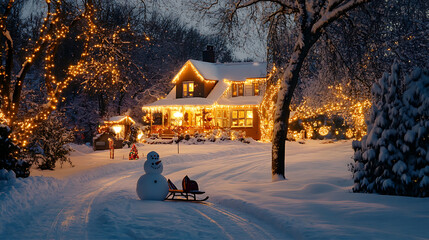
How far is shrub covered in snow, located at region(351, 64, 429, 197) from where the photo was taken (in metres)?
9.26

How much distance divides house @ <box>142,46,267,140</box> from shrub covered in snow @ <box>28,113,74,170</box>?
71.1 ft

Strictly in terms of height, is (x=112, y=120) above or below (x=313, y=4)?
below

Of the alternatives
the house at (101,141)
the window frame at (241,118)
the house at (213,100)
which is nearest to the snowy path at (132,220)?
the house at (101,141)

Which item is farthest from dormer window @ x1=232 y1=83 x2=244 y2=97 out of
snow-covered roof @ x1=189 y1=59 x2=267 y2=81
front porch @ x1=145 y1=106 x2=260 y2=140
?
front porch @ x1=145 y1=106 x2=260 y2=140

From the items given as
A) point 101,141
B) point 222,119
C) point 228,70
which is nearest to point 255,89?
point 228,70

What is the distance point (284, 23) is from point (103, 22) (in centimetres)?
706

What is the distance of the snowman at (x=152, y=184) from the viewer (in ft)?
34.0

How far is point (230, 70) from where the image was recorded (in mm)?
44656

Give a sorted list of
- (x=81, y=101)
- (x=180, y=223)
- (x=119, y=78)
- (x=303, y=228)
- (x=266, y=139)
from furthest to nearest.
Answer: (x=81, y=101) < (x=266, y=139) < (x=119, y=78) < (x=180, y=223) < (x=303, y=228)

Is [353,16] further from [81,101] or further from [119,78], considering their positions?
[81,101]

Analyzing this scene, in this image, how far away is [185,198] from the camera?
11.4 meters

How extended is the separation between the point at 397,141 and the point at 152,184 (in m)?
6.43

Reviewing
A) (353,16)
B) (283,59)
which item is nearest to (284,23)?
(283,59)

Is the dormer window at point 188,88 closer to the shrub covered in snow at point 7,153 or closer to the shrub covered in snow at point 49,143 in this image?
the shrub covered in snow at point 49,143
